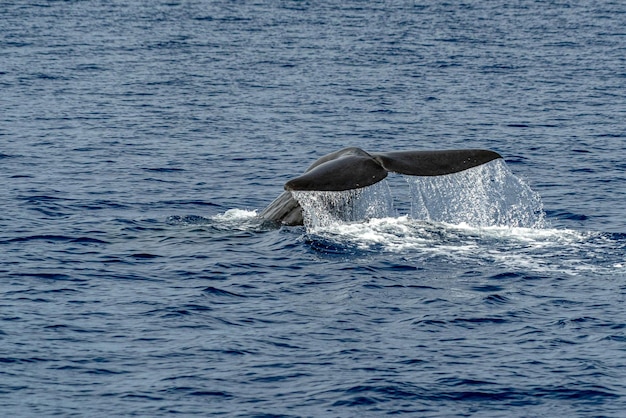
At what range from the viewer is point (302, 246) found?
23.4 metres

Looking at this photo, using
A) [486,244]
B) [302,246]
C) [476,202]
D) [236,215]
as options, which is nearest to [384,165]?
[302,246]

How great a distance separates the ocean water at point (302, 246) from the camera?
17328 millimetres

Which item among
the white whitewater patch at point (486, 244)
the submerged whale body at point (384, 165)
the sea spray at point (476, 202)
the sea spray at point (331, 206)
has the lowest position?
the sea spray at point (476, 202)

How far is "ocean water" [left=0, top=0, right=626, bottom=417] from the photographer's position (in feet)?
56.9

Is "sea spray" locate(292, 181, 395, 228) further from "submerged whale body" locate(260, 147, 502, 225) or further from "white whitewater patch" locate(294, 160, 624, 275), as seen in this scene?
"submerged whale body" locate(260, 147, 502, 225)

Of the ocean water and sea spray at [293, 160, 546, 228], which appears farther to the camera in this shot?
sea spray at [293, 160, 546, 228]

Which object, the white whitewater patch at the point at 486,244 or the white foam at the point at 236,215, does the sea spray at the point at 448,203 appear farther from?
the white foam at the point at 236,215

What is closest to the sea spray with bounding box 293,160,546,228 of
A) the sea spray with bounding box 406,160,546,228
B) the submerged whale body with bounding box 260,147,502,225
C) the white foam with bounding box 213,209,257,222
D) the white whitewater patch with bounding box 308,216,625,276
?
the sea spray with bounding box 406,160,546,228

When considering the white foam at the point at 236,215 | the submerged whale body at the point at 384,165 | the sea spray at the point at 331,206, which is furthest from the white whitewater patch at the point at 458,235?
the white foam at the point at 236,215

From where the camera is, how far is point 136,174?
32000mm

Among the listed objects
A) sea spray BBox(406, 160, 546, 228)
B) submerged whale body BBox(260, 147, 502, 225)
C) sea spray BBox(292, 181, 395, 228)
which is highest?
submerged whale body BBox(260, 147, 502, 225)

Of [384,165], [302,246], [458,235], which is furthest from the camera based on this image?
[458,235]

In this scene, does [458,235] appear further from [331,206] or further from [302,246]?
[302,246]

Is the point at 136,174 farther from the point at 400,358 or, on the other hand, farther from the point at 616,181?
the point at 400,358
